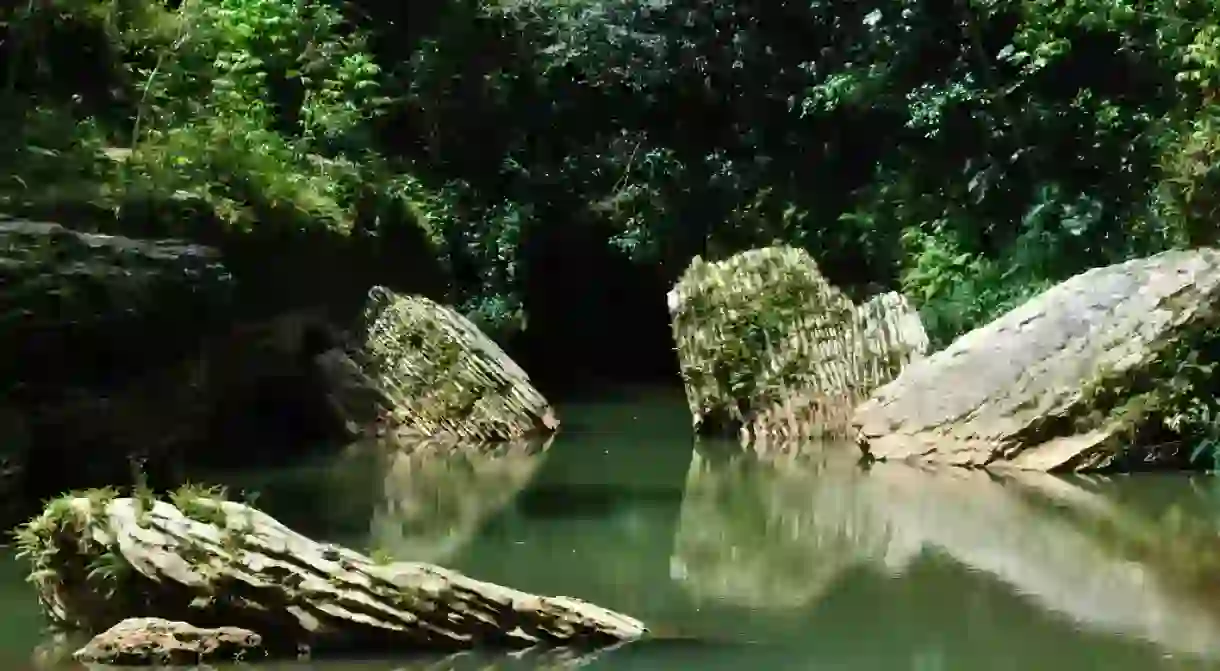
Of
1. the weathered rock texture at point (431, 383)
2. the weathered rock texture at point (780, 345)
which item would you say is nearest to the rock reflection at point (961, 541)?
the weathered rock texture at point (780, 345)

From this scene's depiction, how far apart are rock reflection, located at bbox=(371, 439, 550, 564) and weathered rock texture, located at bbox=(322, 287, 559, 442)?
257 mm

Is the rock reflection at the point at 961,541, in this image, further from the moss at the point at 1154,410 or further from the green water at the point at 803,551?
the moss at the point at 1154,410

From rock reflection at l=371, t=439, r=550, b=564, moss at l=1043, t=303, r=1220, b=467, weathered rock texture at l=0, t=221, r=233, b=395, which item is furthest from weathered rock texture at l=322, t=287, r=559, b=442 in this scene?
moss at l=1043, t=303, r=1220, b=467

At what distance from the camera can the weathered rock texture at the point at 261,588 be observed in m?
4.03

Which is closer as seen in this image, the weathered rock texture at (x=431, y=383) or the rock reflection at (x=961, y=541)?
the rock reflection at (x=961, y=541)

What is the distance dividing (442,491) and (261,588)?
316cm

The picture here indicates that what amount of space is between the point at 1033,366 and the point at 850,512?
2219mm

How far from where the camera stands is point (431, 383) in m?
9.45

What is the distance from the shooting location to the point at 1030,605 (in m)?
4.68

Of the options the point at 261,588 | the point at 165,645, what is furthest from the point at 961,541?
the point at 165,645

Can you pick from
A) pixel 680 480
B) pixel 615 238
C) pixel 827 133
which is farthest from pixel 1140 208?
pixel 680 480

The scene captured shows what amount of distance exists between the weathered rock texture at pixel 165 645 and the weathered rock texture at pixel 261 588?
0.07m

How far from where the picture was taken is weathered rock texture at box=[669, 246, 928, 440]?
368 inches

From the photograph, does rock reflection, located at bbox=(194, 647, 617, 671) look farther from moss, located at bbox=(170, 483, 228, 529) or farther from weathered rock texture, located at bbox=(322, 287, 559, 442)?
weathered rock texture, located at bbox=(322, 287, 559, 442)
